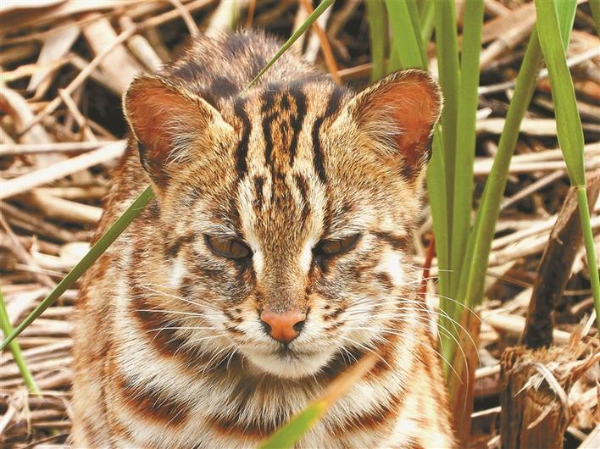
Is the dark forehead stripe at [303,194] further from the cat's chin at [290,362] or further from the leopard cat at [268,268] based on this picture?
the cat's chin at [290,362]

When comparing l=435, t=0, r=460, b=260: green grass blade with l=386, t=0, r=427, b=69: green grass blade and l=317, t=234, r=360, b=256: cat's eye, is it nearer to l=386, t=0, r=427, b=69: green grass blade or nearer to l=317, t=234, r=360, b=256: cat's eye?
l=386, t=0, r=427, b=69: green grass blade

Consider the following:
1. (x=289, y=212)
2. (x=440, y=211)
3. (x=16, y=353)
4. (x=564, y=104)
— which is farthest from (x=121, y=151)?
(x=564, y=104)

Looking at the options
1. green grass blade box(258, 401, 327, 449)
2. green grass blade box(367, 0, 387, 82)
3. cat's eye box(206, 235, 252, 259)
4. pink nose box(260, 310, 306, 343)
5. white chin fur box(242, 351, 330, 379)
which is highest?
green grass blade box(367, 0, 387, 82)

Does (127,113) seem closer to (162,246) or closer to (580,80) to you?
(162,246)

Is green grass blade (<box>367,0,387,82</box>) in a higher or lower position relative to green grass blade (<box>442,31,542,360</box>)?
higher

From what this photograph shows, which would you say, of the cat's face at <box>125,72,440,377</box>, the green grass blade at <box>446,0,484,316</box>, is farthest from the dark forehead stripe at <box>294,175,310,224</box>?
the green grass blade at <box>446,0,484,316</box>

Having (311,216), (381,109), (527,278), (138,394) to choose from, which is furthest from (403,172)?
(527,278)

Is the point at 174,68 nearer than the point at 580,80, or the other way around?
the point at 174,68

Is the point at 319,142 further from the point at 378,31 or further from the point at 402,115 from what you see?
the point at 378,31

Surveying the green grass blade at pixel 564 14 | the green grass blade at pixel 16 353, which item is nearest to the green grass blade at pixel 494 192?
the green grass blade at pixel 564 14
